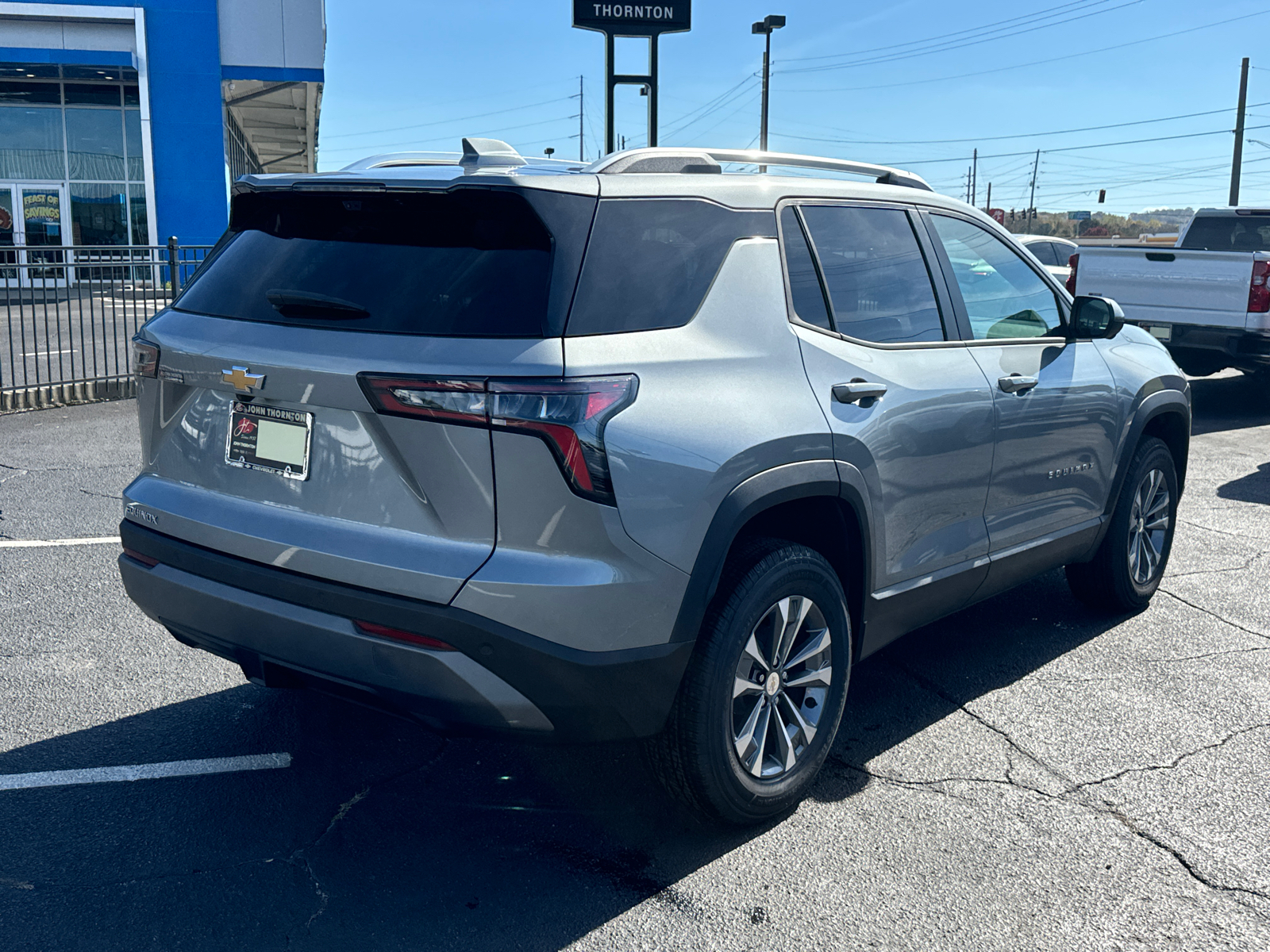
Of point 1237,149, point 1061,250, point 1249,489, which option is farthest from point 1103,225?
point 1249,489

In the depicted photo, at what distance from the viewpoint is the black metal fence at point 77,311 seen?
34.3ft

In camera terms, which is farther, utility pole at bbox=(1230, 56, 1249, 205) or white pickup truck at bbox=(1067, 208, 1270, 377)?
utility pole at bbox=(1230, 56, 1249, 205)

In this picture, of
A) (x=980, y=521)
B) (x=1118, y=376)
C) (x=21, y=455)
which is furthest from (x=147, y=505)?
(x=21, y=455)

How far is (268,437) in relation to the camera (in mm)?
2969

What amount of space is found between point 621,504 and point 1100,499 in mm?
2917

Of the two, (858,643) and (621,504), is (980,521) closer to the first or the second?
(858,643)

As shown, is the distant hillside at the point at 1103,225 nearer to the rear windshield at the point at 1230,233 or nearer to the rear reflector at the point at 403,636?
the rear windshield at the point at 1230,233

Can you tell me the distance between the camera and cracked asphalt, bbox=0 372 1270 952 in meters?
2.82

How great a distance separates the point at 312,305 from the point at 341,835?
4.84ft

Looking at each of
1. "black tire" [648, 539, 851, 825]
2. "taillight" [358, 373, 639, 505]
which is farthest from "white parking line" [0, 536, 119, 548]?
"black tire" [648, 539, 851, 825]

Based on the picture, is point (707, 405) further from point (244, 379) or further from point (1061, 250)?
point (1061, 250)

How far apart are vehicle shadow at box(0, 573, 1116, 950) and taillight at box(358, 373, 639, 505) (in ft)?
3.64

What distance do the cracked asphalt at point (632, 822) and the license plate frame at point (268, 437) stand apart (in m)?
1.05

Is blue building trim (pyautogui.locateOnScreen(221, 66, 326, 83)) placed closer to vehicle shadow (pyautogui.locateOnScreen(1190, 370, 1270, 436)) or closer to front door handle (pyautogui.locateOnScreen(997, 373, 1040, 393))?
vehicle shadow (pyautogui.locateOnScreen(1190, 370, 1270, 436))
